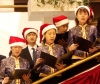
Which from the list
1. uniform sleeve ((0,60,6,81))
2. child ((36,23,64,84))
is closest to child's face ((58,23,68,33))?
child ((36,23,64,84))

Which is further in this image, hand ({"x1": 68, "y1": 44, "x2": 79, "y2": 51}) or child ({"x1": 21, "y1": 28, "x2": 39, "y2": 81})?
child ({"x1": 21, "y1": 28, "x2": 39, "y2": 81})

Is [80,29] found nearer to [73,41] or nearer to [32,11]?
[73,41]

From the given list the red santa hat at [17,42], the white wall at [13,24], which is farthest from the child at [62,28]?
the white wall at [13,24]

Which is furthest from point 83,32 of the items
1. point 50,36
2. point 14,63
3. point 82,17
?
point 14,63

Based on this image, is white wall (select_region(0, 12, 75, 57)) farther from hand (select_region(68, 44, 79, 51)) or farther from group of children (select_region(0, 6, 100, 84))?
hand (select_region(68, 44, 79, 51))

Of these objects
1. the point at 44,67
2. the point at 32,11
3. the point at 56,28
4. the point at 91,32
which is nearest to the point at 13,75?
the point at 44,67

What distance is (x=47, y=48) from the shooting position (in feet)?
6.98

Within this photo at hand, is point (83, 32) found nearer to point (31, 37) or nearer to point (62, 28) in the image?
point (62, 28)

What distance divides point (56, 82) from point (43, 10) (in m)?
0.74

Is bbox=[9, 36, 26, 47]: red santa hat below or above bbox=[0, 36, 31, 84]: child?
above

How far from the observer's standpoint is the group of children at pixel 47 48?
2.06 meters

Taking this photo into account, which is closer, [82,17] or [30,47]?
[82,17]

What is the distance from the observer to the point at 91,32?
84.6 inches

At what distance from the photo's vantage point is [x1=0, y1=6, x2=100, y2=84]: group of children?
2.06m
